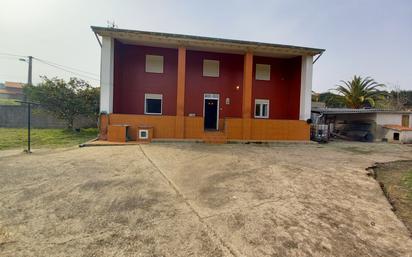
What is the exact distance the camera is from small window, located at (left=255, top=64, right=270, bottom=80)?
625 inches

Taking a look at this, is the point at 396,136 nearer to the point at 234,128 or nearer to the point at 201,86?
the point at 234,128

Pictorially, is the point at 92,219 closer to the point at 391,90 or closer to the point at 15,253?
the point at 15,253

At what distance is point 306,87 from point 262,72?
317 cm

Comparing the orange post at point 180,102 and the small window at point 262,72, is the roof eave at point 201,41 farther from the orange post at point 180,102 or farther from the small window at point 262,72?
the small window at point 262,72

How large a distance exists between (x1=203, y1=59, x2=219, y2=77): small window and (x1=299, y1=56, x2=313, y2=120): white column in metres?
5.48

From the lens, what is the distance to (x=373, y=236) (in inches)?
131

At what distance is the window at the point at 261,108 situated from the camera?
631 inches

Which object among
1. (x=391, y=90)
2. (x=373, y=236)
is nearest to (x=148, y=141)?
(x=373, y=236)

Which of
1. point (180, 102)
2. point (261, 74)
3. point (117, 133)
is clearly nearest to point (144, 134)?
point (117, 133)

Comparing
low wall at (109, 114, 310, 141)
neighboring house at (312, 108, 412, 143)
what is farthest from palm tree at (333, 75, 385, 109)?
low wall at (109, 114, 310, 141)

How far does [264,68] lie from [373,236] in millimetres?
13996

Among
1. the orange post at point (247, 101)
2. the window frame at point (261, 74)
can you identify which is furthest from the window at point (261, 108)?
the orange post at point (247, 101)

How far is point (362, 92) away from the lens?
81.7 ft

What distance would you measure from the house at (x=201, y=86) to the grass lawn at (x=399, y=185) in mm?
6753
